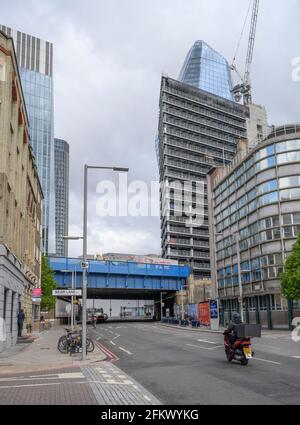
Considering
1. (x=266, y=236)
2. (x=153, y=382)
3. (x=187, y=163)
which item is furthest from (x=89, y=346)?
(x=187, y=163)

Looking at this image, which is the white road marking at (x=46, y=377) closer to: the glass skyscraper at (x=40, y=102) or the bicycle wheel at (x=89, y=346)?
the bicycle wheel at (x=89, y=346)

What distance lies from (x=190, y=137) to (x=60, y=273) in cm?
8331

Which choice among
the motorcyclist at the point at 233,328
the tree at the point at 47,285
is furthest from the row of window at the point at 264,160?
the motorcyclist at the point at 233,328

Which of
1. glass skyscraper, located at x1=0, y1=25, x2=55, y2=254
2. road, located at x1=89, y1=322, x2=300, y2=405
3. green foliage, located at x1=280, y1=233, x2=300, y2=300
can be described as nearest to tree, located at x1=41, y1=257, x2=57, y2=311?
green foliage, located at x1=280, y1=233, x2=300, y2=300

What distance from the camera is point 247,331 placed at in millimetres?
14469

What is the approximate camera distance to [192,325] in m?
54.2

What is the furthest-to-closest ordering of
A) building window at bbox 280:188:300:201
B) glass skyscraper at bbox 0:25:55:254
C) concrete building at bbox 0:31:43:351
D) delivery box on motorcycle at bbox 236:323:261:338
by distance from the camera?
glass skyscraper at bbox 0:25:55:254
building window at bbox 280:188:300:201
concrete building at bbox 0:31:43:351
delivery box on motorcycle at bbox 236:323:261:338

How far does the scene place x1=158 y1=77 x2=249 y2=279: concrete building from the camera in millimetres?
131375

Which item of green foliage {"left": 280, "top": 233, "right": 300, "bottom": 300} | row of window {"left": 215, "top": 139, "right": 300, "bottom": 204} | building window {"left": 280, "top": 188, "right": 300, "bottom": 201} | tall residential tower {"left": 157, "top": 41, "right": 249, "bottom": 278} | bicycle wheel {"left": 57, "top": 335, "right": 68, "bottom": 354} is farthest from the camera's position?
tall residential tower {"left": 157, "top": 41, "right": 249, "bottom": 278}

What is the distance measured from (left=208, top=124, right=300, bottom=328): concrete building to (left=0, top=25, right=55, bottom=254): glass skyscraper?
107762 millimetres

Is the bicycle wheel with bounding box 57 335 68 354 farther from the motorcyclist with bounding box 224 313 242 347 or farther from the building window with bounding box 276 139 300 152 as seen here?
the building window with bounding box 276 139 300 152

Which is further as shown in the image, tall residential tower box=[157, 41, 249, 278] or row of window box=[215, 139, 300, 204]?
tall residential tower box=[157, 41, 249, 278]
